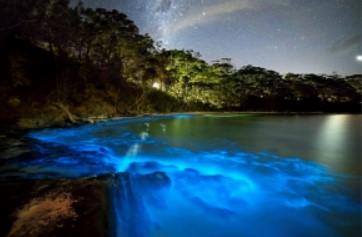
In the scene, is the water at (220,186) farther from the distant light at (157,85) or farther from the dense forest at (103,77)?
the distant light at (157,85)

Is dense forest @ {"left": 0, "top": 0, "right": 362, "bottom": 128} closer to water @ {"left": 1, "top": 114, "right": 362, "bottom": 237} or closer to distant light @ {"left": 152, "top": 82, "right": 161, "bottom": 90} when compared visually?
distant light @ {"left": 152, "top": 82, "right": 161, "bottom": 90}

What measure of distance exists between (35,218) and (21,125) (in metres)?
10.5

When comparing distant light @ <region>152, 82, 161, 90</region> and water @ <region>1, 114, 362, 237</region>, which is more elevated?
distant light @ <region>152, 82, 161, 90</region>

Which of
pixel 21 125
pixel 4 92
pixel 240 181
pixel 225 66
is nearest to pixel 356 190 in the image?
pixel 240 181

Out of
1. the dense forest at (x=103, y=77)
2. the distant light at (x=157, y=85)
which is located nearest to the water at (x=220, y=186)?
the dense forest at (x=103, y=77)

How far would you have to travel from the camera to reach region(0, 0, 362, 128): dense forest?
1281cm

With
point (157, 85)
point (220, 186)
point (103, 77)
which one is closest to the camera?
point (220, 186)

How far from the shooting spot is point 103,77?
20656 millimetres

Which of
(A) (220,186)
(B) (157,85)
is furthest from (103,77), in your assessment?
(A) (220,186)

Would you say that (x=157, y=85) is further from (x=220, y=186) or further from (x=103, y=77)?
(x=220, y=186)

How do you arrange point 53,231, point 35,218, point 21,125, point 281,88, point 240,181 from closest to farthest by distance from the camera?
point 53,231 → point 35,218 → point 240,181 → point 21,125 → point 281,88

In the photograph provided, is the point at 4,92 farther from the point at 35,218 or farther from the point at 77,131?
the point at 35,218

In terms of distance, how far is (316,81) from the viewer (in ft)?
125

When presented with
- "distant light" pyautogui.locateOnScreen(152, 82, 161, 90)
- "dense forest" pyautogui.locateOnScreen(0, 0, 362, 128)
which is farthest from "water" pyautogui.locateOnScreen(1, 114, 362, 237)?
"distant light" pyautogui.locateOnScreen(152, 82, 161, 90)
